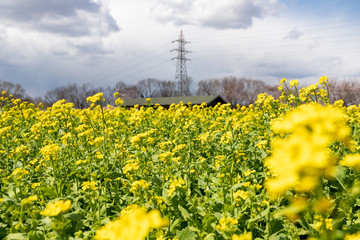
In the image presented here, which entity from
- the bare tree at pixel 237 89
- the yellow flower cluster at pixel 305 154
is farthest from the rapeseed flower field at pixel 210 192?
the bare tree at pixel 237 89

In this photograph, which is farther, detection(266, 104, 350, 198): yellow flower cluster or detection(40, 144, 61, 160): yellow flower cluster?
detection(40, 144, 61, 160): yellow flower cluster

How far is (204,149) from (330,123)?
14.8ft

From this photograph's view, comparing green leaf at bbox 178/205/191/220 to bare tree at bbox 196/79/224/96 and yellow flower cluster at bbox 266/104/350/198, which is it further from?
bare tree at bbox 196/79/224/96

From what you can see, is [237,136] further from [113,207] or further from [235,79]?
[235,79]

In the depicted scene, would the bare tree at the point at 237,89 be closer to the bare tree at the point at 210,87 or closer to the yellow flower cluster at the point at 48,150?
the bare tree at the point at 210,87

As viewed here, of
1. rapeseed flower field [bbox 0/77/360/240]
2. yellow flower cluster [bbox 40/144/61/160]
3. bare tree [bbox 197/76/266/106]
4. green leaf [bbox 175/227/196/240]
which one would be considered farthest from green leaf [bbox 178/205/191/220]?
bare tree [bbox 197/76/266/106]

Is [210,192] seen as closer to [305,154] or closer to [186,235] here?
[186,235]

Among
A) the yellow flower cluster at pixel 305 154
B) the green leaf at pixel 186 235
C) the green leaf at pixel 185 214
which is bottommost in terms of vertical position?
the green leaf at pixel 186 235

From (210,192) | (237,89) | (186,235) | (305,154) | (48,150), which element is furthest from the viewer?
(237,89)

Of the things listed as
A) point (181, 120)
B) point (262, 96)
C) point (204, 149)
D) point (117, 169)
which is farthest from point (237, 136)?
point (117, 169)

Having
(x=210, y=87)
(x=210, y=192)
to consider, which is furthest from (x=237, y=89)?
(x=210, y=192)

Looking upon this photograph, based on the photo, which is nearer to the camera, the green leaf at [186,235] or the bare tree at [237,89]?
the green leaf at [186,235]

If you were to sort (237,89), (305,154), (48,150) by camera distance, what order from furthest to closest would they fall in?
(237,89)
(48,150)
(305,154)

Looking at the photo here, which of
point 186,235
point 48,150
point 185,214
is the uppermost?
point 48,150
